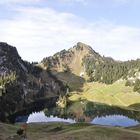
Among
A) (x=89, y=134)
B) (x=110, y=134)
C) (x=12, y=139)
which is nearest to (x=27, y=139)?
(x=12, y=139)

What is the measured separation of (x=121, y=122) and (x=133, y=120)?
8727 millimetres

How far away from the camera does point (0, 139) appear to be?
56.5 metres

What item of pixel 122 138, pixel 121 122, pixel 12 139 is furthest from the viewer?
pixel 121 122

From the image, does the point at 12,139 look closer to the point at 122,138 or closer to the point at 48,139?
the point at 48,139

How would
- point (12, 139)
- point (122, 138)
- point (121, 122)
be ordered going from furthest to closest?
1. point (121, 122)
2. point (122, 138)
3. point (12, 139)

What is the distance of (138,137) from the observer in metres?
61.2

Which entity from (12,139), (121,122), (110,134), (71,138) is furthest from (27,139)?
(121,122)

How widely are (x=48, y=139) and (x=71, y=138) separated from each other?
13.2 feet

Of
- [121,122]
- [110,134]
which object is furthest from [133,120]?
[110,134]

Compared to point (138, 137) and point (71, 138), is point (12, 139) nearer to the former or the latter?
point (71, 138)

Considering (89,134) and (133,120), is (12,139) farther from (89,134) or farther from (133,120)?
(133,120)

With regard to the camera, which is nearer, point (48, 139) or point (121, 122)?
point (48, 139)

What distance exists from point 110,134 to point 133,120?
467 feet

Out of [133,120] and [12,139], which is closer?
[12,139]
